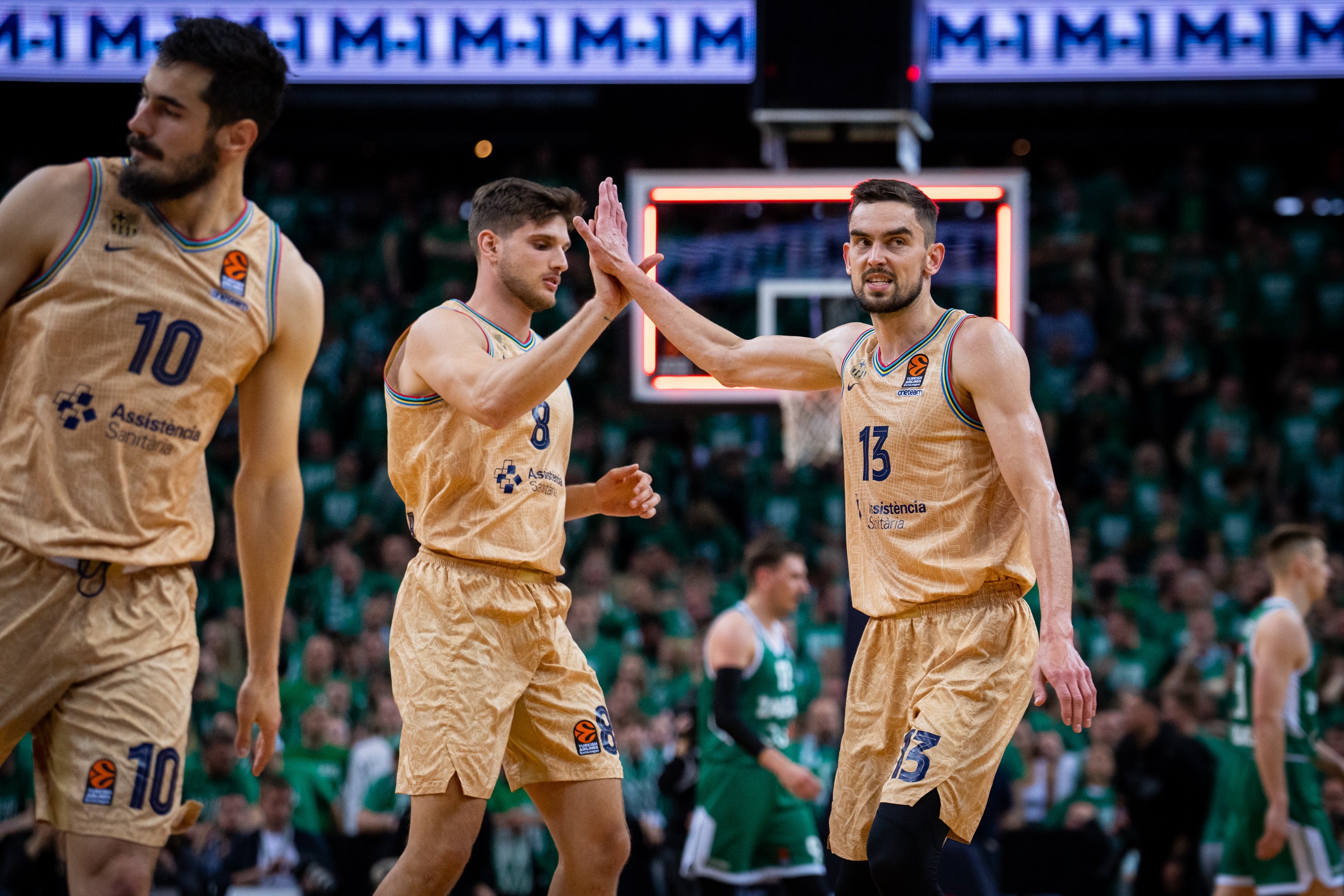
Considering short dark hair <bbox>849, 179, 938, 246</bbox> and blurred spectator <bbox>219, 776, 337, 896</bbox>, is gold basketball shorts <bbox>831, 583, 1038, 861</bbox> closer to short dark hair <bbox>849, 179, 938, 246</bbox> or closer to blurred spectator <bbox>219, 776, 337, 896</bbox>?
short dark hair <bbox>849, 179, 938, 246</bbox>

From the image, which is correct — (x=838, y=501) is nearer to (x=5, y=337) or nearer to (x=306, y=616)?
(x=306, y=616)

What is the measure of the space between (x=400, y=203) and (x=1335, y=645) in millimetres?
9935

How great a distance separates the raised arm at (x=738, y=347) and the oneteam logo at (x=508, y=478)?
722 mm

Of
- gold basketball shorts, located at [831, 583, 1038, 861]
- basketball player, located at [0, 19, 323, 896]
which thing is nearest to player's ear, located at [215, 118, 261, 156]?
basketball player, located at [0, 19, 323, 896]

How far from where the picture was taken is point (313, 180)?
50.8ft

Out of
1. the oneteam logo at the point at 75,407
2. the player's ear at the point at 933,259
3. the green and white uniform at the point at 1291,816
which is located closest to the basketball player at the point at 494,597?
the player's ear at the point at 933,259

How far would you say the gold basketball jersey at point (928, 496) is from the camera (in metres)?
4.48

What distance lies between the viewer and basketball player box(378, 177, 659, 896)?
174 inches

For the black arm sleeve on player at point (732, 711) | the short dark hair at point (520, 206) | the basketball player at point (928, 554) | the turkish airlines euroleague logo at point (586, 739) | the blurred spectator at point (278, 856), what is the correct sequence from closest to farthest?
the basketball player at point (928, 554), the turkish airlines euroleague logo at point (586, 739), the short dark hair at point (520, 206), the black arm sleeve on player at point (732, 711), the blurred spectator at point (278, 856)

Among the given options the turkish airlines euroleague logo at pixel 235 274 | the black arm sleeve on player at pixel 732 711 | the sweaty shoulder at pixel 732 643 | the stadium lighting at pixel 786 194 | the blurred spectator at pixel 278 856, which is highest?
the stadium lighting at pixel 786 194

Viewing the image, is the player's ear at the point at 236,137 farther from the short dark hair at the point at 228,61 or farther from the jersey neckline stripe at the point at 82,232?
the jersey neckline stripe at the point at 82,232

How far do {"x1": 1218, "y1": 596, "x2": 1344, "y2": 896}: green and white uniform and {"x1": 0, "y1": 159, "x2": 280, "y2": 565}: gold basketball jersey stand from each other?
240 inches

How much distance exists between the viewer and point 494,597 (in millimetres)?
4594

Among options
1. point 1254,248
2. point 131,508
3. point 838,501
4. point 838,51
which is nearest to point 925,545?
point 131,508
